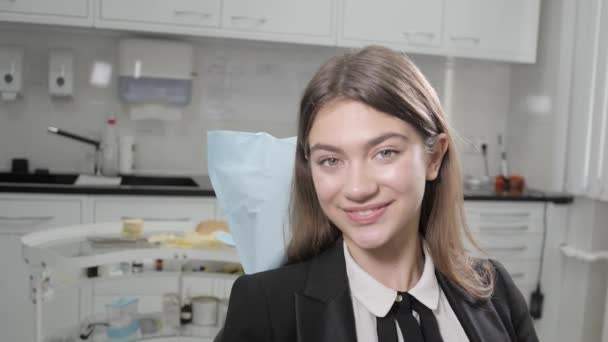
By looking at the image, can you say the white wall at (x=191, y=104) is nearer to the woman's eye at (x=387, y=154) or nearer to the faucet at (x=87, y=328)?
the faucet at (x=87, y=328)

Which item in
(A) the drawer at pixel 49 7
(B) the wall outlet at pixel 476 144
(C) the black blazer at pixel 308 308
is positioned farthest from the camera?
(B) the wall outlet at pixel 476 144

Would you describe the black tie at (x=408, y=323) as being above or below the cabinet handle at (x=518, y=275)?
above

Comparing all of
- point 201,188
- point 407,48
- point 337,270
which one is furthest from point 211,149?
point 407,48

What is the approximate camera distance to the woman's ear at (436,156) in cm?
100

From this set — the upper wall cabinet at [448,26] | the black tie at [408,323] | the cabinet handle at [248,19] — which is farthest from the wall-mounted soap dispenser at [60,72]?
the black tie at [408,323]

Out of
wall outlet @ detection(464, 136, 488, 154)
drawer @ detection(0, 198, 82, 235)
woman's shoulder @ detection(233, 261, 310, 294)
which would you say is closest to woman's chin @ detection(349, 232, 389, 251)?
woman's shoulder @ detection(233, 261, 310, 294)

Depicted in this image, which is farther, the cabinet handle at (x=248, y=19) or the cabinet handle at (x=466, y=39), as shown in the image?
the cabinet handle at (x=466, y=39)

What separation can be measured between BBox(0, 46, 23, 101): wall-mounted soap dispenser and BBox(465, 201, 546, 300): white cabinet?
2341 millimetres

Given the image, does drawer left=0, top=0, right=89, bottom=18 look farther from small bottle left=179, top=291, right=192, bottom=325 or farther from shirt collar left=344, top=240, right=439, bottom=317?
shirt collar left=344, top=240, right=439, bottom=317

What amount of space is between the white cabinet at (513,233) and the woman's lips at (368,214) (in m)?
2.15

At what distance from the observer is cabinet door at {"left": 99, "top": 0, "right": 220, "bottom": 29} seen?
2.79 metres

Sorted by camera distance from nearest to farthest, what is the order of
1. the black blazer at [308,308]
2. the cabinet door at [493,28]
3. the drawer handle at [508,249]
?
the black blazer at [308,308]
the drawer handle at [508,249]
the cabinet door at [493,28]

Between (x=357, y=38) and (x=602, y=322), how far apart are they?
1985 millimetres

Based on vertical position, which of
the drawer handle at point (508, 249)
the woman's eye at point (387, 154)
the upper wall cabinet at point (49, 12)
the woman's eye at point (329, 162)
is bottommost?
the drawer handle at point (508, 249)
